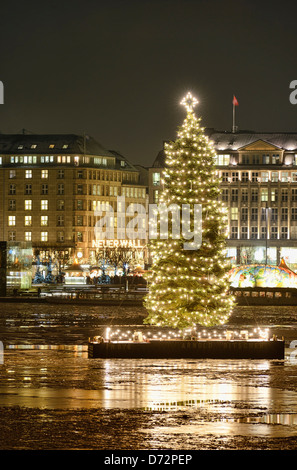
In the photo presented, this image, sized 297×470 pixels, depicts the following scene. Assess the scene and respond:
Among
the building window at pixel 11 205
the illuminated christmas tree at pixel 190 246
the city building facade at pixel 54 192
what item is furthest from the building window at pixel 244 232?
the illuminated christmas tree at pixel 190 246

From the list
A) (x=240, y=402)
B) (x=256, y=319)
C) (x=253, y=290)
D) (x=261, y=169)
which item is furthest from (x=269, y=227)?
(x=240, y=402)

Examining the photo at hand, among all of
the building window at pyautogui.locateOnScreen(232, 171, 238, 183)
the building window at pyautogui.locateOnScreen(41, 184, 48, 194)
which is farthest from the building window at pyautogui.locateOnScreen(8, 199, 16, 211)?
the building window at pyautogui.locateOnScreen(232, 171, 238, 183)

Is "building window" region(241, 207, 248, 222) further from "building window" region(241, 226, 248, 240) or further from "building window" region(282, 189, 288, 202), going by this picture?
"building window" region(282, 189, 288, 202)

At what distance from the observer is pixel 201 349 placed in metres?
25.8

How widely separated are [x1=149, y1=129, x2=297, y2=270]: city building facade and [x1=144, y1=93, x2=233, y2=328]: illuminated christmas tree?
350 feet

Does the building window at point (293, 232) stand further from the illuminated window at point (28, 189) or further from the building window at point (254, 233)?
the illuminated window at point (28, 189)

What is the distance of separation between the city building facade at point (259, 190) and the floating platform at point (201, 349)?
109 metres

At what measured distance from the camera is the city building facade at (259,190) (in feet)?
442

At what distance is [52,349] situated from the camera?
1077 inches

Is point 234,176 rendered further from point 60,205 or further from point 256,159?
point 60,205

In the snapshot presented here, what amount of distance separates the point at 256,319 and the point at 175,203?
18.9 metres

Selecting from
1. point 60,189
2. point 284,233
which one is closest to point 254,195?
point 284,233

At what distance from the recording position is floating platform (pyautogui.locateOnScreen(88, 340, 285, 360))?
25188 millimetres

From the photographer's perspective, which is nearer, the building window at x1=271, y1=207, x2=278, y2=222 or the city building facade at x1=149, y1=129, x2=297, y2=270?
the city building facade at x1=149, y1=129, x2=297, y2=270
